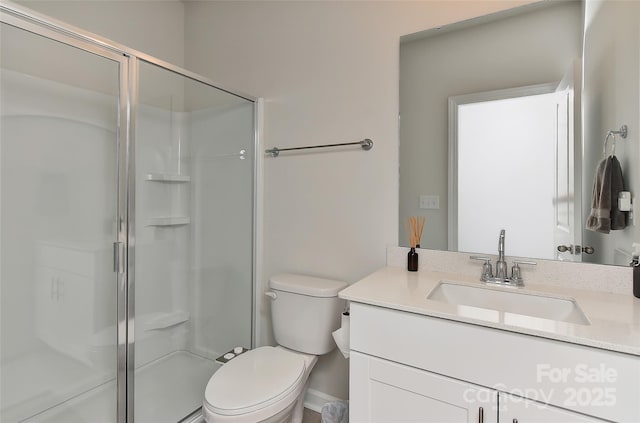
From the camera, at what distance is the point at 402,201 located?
1.56m

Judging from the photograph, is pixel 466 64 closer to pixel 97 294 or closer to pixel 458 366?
pixel 458 366

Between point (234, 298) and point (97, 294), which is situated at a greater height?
point (97, 294)

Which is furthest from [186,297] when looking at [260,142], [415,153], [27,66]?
[415,153]

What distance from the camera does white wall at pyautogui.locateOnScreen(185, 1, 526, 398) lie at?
1.58 metres

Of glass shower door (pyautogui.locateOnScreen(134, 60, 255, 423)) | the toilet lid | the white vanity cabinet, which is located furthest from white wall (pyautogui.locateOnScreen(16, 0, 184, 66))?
the white vanity cabinet

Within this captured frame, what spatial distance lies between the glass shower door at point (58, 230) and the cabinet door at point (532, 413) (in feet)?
5.14

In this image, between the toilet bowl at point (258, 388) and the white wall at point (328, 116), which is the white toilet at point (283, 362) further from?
the white wall at point (328, 116)

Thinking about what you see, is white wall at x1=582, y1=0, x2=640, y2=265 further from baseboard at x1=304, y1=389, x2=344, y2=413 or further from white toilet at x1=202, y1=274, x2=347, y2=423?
baseboard at x1=304, y1=389, x2=344, y2=413

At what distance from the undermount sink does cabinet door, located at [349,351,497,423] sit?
0.87ft

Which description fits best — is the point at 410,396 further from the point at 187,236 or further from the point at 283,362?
the point at 187,236

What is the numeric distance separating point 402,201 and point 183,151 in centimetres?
122

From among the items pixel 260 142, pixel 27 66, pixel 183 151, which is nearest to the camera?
pixel 27 66

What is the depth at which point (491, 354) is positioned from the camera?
910mm

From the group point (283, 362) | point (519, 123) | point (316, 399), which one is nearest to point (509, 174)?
point (519, 123)
